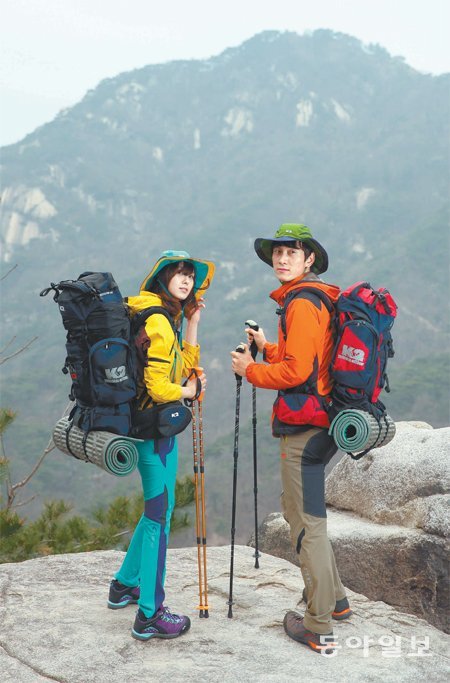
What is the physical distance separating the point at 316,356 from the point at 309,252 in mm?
721

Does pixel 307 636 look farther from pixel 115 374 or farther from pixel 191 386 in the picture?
pixel 115 374

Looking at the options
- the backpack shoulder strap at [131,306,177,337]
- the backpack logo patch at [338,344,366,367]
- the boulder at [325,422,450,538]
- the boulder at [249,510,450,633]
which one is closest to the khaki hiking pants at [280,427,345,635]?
the backpack logo patch at [338,344,366,367]

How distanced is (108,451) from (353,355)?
4.91 feet

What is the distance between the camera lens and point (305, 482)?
4164 mm

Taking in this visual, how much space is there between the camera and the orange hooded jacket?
3.99 m

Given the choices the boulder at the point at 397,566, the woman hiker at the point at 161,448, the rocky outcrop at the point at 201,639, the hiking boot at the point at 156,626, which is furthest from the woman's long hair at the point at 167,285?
the boulder at the point at 397,566

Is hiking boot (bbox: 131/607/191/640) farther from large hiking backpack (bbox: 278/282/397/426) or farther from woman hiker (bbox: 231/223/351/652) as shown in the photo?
large hiking backpack (bbox: 278/282/397/426)

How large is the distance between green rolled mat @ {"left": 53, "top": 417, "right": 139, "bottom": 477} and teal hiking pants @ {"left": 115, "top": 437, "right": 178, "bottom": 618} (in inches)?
6.9

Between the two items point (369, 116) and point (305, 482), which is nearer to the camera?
point (305, 482)

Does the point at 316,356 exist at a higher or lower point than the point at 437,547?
higher

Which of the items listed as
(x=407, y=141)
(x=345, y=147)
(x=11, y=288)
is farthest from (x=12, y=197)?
(x=407, y=141)

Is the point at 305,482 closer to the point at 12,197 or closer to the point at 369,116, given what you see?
the point at 12,197

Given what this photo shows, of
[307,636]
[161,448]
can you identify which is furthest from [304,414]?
[307,636]

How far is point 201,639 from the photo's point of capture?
420 centimetres
